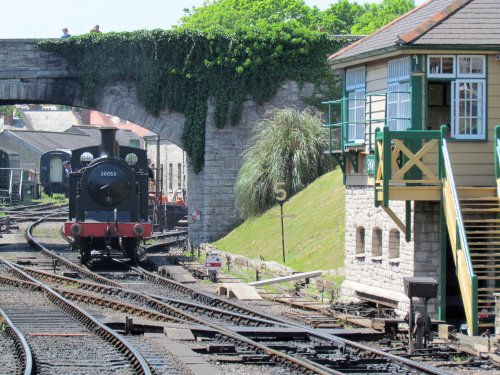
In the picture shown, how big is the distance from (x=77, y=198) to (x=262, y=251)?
4.89 m

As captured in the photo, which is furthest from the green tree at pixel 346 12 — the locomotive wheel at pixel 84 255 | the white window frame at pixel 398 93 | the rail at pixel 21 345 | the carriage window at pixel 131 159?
the rail at pixel 21 345

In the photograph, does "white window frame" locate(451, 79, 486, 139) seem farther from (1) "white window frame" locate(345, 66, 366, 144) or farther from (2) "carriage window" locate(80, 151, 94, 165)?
(2) "carriage window" locate(80, 151, 94, 165)

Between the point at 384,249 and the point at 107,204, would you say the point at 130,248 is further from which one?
the point at 384,249

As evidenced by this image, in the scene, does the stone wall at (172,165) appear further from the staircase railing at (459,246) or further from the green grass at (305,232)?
the staircase railing at (459,246)

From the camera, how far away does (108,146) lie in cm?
2864

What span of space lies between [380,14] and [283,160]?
2041 inches

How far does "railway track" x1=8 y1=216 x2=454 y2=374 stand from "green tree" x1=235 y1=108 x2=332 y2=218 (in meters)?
12.4

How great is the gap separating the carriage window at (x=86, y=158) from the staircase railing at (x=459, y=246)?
1330 cm

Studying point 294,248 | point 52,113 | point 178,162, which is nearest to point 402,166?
point 294,248

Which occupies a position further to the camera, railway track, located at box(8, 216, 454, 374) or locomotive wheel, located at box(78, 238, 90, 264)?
locomotive wheel, located at box(78, 238, 90, 264)

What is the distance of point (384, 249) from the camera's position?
64.9 feet

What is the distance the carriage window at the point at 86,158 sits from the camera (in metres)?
29.3

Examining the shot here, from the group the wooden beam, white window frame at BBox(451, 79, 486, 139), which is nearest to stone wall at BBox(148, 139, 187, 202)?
the wooden beam

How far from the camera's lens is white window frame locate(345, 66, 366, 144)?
827 inches
